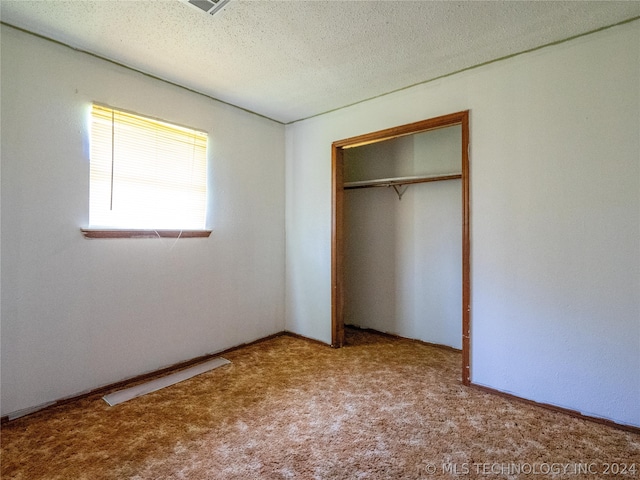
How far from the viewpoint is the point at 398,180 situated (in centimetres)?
346

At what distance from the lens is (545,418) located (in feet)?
6.65

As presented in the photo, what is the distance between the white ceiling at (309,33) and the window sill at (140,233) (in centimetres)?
128

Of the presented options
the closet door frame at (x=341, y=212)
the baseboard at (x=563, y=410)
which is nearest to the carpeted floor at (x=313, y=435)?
the baseboard at (x=563, y=410)

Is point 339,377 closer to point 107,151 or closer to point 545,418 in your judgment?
point 545,418

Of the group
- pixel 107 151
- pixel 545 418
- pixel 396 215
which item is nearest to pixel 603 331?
pixel 545 418

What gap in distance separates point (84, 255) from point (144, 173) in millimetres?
766

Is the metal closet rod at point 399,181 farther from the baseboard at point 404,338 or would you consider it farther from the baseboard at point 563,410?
the baseboard at point 563,410

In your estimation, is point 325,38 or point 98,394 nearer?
point 325,38

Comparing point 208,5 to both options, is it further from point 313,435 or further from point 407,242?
point 407,242

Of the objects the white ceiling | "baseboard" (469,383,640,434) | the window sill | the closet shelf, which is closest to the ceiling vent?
the white ceiling

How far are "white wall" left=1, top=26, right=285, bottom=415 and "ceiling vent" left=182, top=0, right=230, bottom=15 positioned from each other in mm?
1074

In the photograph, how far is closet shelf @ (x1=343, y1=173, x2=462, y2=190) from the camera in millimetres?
3171

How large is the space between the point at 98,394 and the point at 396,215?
320 cm

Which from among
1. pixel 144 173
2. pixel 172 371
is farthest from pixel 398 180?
pixel 172 371
